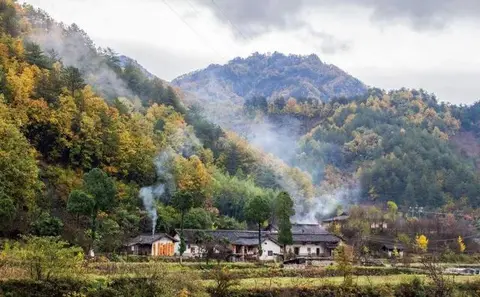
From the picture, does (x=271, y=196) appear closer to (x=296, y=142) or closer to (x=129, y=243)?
(x=129, y=243)

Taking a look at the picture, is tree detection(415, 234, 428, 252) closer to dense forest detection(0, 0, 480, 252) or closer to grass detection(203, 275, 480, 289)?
dense forest detection(0, 0, 480, 252)

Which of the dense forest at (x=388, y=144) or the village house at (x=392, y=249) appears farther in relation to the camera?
the dense forest at (x=388, y=144)

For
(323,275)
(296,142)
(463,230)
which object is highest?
(296,142)

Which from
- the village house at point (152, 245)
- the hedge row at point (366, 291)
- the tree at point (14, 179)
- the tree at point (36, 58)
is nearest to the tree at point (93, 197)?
the tree at point (14, 179)

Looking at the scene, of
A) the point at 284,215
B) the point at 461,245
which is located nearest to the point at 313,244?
the point at 284,215

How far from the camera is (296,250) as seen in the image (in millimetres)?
54688

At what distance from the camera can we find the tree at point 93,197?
125 ft

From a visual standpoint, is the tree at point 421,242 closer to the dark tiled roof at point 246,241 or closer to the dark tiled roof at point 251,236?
the dark tiled roof at point 251,236

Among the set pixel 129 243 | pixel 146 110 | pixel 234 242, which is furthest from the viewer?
pixel 146 110

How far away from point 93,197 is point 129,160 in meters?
21.3

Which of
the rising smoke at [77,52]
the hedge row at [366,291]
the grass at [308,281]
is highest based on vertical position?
the rising smoke at [77,52]

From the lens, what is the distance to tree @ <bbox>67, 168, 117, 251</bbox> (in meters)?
38.0

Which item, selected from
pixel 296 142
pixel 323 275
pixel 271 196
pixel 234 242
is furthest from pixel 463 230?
pixel 296 142

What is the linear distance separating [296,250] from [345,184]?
2770 inches
